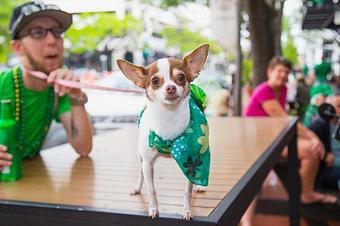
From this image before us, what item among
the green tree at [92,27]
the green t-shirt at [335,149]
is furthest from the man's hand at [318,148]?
the green tree at [92,27]

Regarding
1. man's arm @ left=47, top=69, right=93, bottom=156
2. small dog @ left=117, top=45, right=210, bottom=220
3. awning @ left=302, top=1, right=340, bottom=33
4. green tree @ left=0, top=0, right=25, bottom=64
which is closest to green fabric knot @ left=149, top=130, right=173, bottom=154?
small dog @ left=117, top=45, right=210, bottom=220

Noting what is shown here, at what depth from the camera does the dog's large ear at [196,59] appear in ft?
4.09

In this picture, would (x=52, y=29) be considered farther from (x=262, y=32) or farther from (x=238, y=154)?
(x=262, y=32)

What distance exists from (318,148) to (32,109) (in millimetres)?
2639

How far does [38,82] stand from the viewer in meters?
2.38

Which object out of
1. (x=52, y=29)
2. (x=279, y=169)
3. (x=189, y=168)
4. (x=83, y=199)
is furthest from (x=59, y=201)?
(x=279, y=169)

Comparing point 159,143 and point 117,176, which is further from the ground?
point 159,143

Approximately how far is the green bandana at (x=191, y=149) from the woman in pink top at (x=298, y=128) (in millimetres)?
2517

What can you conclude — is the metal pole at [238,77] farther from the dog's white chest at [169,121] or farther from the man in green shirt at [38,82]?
the dog's white chest at [169,121]

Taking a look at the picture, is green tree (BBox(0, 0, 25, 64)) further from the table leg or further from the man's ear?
the man's ear

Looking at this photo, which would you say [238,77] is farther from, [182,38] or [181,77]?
[182,38]

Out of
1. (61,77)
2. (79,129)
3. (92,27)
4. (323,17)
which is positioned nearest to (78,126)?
(79,129)

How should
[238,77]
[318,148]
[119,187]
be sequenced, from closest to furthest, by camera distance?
[119,187] < [318,148] < [238,77]

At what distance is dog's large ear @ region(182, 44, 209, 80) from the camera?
125cm
